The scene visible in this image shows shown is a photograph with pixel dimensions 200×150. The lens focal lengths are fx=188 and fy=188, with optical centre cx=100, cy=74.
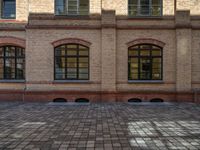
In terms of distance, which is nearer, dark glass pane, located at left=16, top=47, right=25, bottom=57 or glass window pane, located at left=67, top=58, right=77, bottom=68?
glass window pane, located at left=67, top=58, right=77, bottom=68

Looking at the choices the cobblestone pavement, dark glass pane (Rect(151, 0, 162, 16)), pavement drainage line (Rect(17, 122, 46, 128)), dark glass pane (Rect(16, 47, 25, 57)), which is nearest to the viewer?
the cobblestone pavement

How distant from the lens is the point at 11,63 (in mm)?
13156

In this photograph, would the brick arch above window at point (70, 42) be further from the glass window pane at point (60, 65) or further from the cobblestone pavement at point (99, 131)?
the cobblestone pavement at point (99, 131)

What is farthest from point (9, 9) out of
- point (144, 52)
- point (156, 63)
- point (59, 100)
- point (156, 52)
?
point (156, 63)

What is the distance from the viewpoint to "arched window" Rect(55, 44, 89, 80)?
41.7ft

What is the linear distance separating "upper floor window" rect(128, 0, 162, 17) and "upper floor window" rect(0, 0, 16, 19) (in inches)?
318

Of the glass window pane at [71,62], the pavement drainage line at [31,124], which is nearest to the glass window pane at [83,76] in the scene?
the glass window pane at [71,62]

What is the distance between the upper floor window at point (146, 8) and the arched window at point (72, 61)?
4146 mm

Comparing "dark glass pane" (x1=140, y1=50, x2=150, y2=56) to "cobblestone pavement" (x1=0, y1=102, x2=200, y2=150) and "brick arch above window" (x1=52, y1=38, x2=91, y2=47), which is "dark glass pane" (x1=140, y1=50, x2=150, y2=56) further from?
"cobblestone pavement" (x1=0, y1=102, x2=200, y2=150)

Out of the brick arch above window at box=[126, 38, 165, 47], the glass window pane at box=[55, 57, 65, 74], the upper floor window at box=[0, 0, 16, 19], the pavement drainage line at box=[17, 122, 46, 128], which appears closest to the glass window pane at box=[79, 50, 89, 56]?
the glass window pane at box=[55, 57, 65, 74]

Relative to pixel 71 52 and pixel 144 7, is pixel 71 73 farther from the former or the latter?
pixel 144 7

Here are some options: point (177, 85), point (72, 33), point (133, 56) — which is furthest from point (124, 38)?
point (177, 85)

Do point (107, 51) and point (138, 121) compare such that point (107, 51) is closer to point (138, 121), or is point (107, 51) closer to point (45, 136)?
point (138, 121)

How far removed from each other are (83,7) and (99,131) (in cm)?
940
